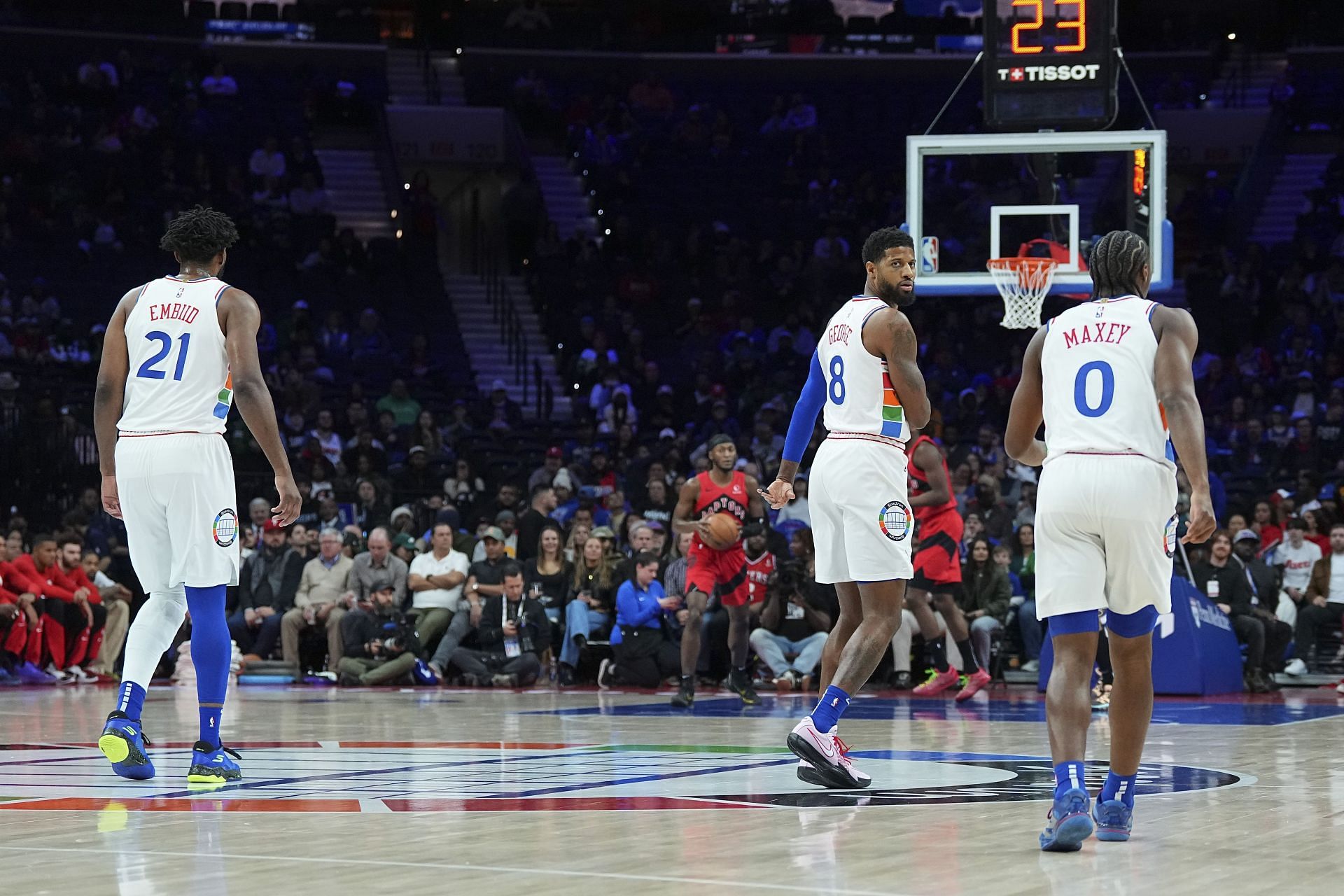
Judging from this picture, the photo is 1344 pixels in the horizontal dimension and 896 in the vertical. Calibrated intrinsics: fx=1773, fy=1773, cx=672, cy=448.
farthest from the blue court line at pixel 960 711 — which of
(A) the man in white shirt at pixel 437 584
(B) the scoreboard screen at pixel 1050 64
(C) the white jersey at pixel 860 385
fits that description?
(B) the scoreboard screen at pixel 1050 64

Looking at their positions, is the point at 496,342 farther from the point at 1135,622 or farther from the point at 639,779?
the point at 1135,622

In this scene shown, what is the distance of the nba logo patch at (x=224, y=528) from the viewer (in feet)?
22.2

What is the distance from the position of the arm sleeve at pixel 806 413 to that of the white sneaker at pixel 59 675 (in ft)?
32.9

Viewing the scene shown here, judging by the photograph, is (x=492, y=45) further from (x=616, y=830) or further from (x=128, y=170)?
(x=616, y=830)

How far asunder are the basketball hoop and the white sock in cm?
801

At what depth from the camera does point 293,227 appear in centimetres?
2669

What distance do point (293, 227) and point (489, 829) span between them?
73.5 feet

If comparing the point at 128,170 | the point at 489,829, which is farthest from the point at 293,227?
the point at 489,829

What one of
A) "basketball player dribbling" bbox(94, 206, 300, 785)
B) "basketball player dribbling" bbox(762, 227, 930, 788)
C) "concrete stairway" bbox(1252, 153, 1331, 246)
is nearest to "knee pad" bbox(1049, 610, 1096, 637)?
"basketball player dribbling" bbox(762, 227, 930, 788)

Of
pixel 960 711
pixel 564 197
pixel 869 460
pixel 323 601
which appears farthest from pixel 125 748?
pixel 564 197

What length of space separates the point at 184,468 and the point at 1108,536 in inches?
139

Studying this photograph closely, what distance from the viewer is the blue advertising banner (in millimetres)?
12914

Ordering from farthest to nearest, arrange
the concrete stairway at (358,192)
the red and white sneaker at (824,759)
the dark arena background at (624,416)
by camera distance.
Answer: the concrete stairway at (358,192) → the red and white sneaker at (824,759) → the dark arena background at (624,416)

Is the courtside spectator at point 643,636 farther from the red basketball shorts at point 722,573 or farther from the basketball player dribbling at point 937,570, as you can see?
the red basketball shorts at point 722,573
